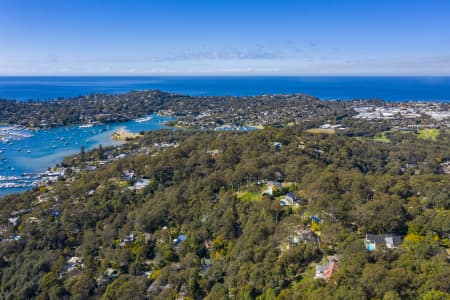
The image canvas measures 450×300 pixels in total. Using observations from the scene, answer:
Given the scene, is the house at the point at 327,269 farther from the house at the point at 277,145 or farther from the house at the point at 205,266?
the house at the point at 277,145

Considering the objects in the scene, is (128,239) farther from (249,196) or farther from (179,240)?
(249,196)

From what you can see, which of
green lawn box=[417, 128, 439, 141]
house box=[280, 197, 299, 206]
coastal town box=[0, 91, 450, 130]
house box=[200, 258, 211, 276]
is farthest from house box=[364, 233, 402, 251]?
coastal town box=[0, 91, 450, 130]

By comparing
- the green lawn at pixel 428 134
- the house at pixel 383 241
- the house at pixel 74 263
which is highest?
the green lawn at pixel 428 134

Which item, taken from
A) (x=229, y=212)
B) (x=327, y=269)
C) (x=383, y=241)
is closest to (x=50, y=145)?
(x=229, y=212)

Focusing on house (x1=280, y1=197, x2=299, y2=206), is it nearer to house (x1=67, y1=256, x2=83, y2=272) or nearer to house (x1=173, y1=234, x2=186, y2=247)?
house (x1=173, y1=234, x2=186, y2=247)

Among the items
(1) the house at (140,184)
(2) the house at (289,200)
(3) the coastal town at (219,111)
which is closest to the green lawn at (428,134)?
(3) the coastal town at (219,111)

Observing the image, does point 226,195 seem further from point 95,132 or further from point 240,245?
point 95,132
